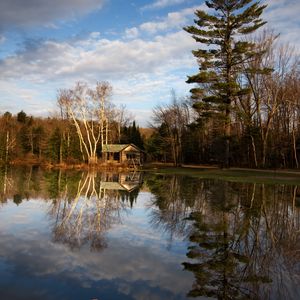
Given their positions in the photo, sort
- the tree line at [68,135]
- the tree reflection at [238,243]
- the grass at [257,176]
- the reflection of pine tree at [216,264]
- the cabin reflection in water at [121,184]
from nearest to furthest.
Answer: the reflection of pine tree at [216,264] → the tree reflection at [238,243] → the cabin reflection in water at [121,184] → the grass at [257,176] → the tree line at [68,135]

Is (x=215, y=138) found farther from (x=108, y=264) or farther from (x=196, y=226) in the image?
(x=108, y=264)

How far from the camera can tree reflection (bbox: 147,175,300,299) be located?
6.00m

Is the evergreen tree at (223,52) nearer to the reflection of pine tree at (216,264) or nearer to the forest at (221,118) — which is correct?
the forest at (221,118)

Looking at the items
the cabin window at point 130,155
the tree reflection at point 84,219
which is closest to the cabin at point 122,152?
the cabin window at point 130,155

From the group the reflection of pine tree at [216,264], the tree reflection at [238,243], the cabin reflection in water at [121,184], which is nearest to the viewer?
the reflection of pine tree at [216,264]

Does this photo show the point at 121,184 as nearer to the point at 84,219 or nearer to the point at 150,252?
the point at 84,219

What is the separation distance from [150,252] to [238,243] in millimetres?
2145

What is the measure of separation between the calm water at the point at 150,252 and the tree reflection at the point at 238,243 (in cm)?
2

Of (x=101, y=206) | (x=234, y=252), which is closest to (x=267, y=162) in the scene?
(x=101, y=206)

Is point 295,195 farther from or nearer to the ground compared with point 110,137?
nearer to the ground

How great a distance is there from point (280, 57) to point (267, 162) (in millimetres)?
12658

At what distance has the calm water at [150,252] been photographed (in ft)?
19.2

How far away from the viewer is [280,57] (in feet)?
142

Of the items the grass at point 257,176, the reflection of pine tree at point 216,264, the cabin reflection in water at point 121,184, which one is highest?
the grass at point 257,176
